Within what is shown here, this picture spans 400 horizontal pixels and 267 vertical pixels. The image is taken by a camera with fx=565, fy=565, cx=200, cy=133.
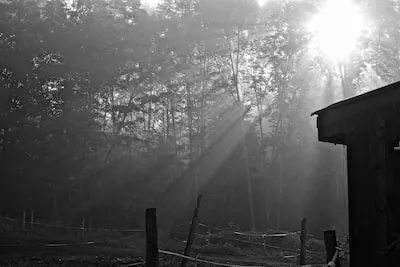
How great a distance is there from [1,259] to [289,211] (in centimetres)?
2215

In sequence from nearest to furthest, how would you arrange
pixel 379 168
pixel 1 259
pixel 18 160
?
pixel 379 168
pixel 1 259
pixel 18 160

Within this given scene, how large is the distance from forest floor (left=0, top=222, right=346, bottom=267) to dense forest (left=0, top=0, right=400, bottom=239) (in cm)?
488

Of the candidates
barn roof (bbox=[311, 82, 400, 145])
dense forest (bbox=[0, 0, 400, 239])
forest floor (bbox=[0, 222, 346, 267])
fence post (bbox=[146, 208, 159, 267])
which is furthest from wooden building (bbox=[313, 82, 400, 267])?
dense forest (bbox=[0, 0, 400, 239])

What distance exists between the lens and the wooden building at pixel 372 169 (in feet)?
14.2

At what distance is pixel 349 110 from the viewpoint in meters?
4.86

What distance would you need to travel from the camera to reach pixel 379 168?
4.42 meters

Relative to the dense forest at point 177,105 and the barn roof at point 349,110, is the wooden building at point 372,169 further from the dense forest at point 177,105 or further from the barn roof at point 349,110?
the dense forest at point 177,105

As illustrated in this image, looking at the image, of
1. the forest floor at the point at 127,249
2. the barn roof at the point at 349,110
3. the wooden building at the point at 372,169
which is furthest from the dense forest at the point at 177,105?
the wooden building at the point at 372,169

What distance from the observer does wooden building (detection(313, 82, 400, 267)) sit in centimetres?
434

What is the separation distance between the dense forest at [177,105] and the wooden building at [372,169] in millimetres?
22693

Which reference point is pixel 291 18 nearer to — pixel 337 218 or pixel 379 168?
pixel 337 218

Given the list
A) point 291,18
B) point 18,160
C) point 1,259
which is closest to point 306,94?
point 291,18

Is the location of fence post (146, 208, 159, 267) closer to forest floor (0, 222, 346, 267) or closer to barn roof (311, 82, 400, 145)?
barn roof (311, 82, 400, 145)

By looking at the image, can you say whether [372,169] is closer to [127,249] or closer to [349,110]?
[349,110]
